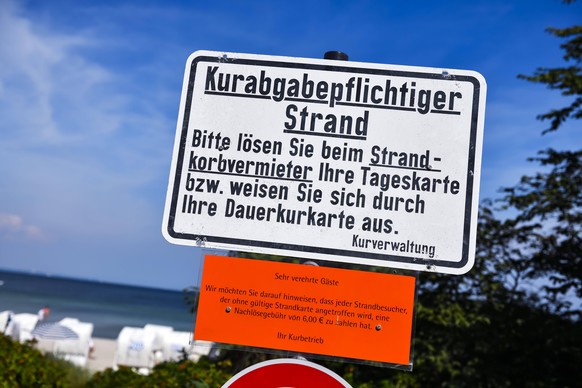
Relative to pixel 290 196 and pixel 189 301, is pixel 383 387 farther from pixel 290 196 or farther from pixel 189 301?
pixel 290 196

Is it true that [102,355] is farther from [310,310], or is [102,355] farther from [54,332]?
[310,310]

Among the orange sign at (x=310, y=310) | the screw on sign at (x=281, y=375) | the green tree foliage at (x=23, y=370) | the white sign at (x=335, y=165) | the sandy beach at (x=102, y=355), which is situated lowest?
the sandy beach at (x=102, y=355)

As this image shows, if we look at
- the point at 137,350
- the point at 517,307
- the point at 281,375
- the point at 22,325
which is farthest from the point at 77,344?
the point at 281,375

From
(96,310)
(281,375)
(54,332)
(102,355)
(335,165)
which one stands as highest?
(96,310)

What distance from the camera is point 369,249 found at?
2.17 m

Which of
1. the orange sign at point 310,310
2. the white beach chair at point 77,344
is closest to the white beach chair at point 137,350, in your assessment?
the white beach chair at point 77,344

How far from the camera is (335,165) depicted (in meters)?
2.24

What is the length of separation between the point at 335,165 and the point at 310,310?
1.78 feet

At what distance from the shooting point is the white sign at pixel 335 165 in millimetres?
2174

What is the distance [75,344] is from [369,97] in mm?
21395

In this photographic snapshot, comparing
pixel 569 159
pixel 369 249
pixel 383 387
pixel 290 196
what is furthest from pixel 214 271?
pixel 569 159

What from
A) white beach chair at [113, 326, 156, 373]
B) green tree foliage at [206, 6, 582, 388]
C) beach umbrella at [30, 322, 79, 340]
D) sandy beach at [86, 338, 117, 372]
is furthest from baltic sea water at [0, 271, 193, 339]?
green tree foliage at [206, 6, 582, 388]

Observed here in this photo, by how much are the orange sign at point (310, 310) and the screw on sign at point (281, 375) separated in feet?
0.20

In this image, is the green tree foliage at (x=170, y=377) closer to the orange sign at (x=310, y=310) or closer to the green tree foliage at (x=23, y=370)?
the green tree foliage at (x=23, y=370)
